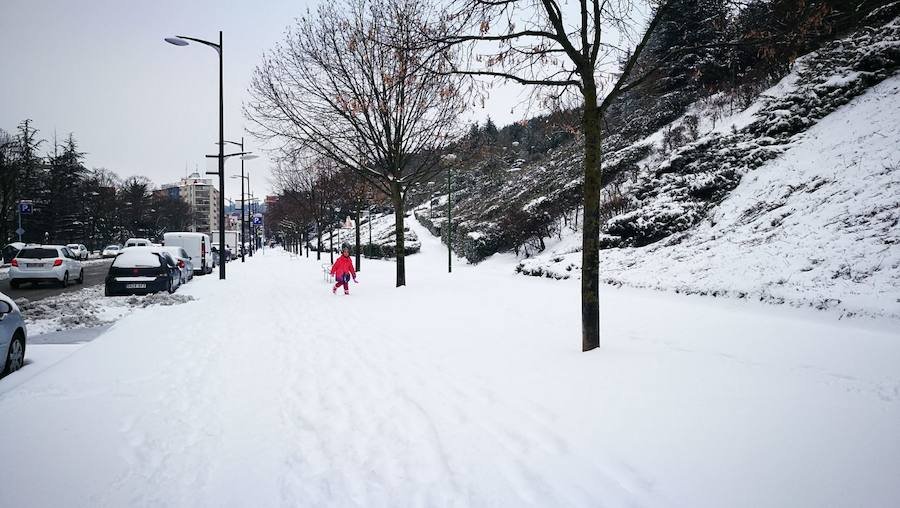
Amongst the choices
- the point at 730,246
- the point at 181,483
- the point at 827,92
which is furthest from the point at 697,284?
the point at 827,92

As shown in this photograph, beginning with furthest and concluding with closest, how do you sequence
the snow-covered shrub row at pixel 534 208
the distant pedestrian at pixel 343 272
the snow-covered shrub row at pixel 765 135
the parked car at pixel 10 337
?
the snow-covered shrub row at pixel 534 208, the snow-covered shrub row at pixel 765 135, the distant pedestrian at pixel 343 272, the parked car at pixel 10 337

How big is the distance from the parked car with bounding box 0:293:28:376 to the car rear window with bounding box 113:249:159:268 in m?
7.73

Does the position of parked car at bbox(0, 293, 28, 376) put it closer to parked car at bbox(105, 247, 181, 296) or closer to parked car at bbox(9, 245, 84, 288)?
parked car at bbox(105, 247, 181, 296)

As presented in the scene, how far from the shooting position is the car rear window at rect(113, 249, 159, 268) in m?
12.2

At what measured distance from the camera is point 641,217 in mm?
14633

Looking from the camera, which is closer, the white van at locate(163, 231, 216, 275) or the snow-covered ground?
the snow-covered ground

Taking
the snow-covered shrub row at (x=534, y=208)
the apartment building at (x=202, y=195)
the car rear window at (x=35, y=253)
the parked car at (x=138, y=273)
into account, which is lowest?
the parked car at (x=138, y=273)

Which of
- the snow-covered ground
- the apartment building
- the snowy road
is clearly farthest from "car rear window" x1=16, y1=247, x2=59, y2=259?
the apartment building

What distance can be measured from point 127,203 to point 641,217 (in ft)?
250

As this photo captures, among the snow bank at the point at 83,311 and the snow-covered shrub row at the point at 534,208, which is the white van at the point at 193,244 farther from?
the snow-covered shrub row at the point at 534,208

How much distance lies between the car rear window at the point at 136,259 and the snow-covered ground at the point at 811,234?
1307 cm

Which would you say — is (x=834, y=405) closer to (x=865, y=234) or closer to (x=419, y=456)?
(x=419, y=456)

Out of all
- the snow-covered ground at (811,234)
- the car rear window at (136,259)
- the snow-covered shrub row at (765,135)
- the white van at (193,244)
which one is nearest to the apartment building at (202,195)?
the white van at (193,244)

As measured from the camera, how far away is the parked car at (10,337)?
4938 millimetres
